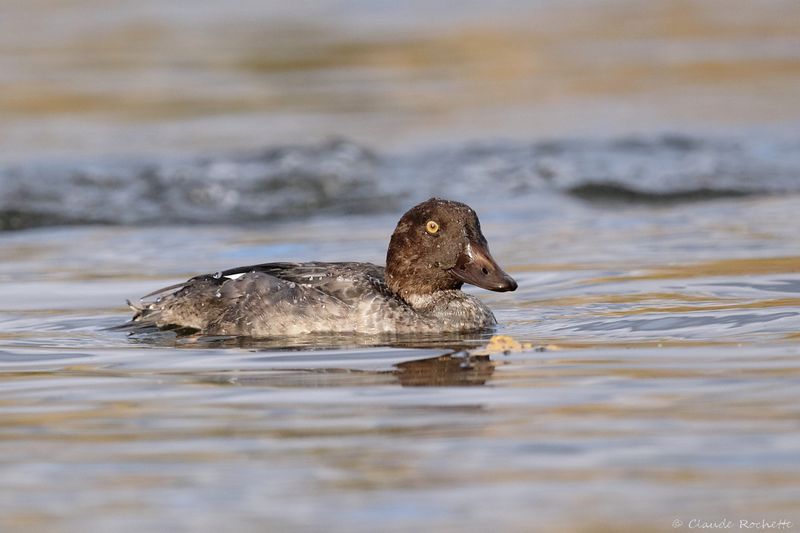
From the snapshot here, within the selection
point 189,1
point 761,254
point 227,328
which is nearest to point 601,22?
point 189,1

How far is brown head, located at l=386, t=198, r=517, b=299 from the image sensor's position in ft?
33.6

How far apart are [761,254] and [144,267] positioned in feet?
16.8

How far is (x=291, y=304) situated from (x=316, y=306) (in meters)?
0.16

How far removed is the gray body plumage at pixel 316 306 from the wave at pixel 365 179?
22.5ft

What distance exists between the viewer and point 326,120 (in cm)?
2267

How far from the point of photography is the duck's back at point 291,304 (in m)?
10.2

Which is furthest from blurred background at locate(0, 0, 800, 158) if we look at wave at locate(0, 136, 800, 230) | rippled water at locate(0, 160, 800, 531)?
rippled water at locate(0, 160, 800, 531)

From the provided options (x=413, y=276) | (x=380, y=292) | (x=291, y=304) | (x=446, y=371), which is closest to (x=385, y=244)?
(x=413, y=276)

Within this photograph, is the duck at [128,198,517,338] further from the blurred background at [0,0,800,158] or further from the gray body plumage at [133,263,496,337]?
the blurred background at [0,0,800,158]

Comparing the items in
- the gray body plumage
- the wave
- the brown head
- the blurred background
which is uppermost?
the blurred background

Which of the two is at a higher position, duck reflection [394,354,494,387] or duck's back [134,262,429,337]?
duck's back [134,262,429,337]

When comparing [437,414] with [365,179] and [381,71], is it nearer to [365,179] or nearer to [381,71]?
[365,179]

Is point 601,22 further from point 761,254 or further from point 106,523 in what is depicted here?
point 106,523

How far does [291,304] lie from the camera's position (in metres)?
10.2
